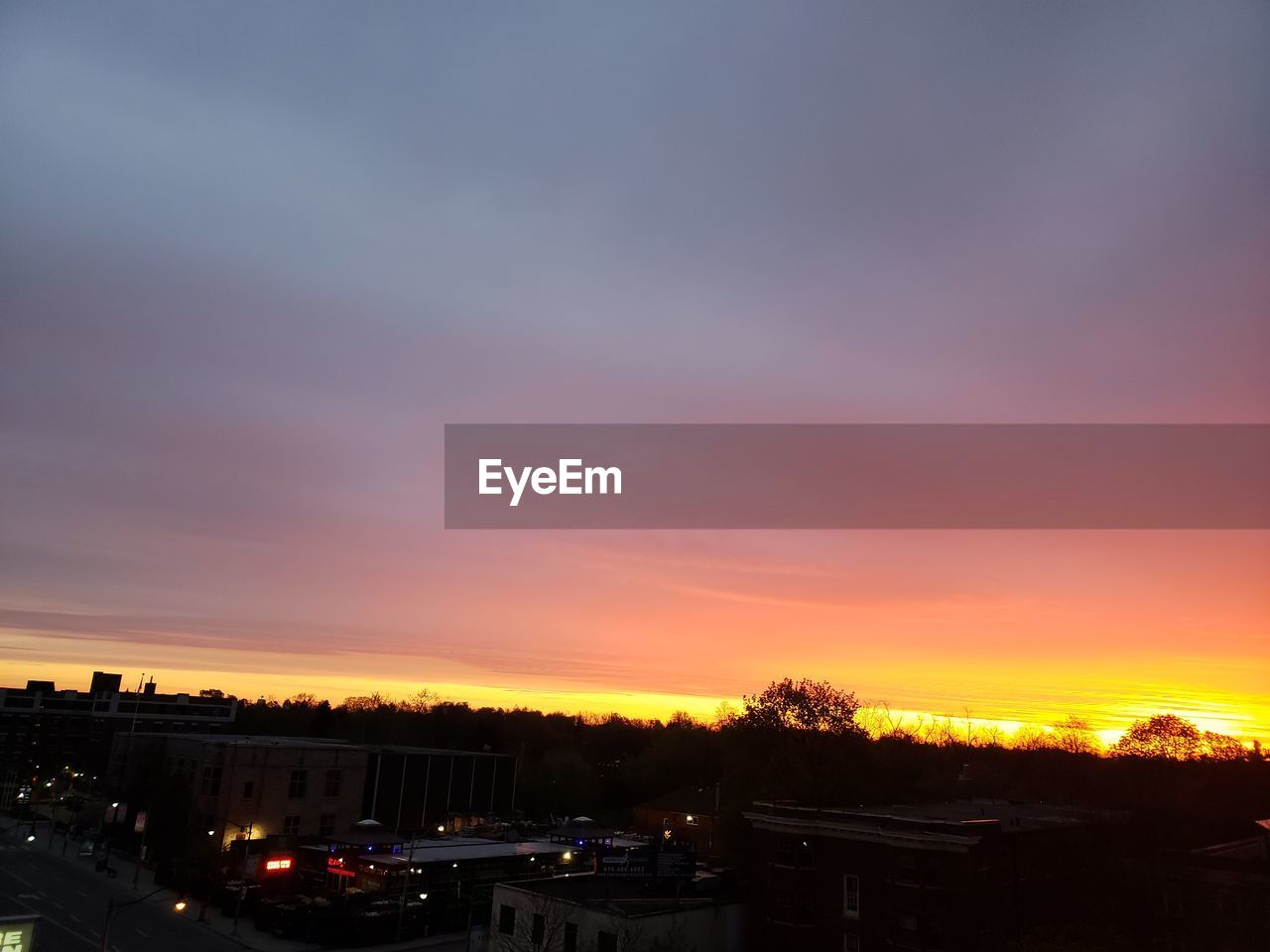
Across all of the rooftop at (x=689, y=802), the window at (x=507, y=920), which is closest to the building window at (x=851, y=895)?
the window at (x=507, y=920)

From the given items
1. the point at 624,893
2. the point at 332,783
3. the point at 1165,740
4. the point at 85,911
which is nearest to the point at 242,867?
the point at 85,911

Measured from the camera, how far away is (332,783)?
83312 millimetres

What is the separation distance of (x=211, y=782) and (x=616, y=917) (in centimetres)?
5167

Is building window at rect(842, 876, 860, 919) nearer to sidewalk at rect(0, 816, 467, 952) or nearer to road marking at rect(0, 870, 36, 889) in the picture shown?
sidewalk at rect(0, 816, 467, 952)

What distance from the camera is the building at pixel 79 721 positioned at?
14388cm

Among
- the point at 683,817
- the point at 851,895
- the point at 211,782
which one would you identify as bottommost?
the point at 683,817

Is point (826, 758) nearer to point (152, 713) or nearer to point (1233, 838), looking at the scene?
point (1233, 838)

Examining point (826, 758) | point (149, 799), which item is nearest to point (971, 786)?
point (826, 758)

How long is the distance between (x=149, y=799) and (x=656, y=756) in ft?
269

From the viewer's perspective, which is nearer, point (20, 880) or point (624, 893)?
point (624, 893)

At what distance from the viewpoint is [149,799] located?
83500 mm

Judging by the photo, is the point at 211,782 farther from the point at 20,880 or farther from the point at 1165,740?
the point at 1165,740

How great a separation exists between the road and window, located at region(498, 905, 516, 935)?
1766 cm

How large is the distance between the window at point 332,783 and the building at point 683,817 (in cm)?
4066
